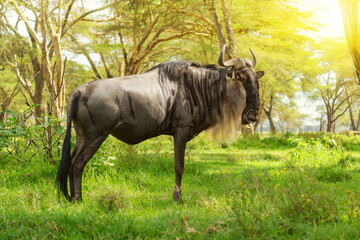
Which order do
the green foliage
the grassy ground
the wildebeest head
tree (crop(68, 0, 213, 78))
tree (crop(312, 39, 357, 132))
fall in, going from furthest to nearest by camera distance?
tree (crop(312, 39, 357, 132))
tree (crop(68, 0, 213, 78))
the green foliage
the wildebeest head
the grassy ground

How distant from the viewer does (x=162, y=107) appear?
163 inches

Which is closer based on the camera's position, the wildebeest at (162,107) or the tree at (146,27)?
the wildebeest at (162,107)

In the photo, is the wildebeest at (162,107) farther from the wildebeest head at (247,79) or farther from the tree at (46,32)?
the tree at (46,32)

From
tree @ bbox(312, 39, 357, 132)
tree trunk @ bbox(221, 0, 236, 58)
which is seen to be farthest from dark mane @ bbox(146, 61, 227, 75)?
tree @ bbox(312, 39, 357, 132)

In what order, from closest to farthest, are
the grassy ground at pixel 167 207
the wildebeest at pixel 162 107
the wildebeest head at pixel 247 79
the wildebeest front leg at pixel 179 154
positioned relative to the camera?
the grassy ground at pixel 167 207
the wildebeest at pixel 162 107
the wildebeest front leg at pixel 179 154
the wildebeest head at pixel 247 79

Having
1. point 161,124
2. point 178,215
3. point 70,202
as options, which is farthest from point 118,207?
point 161,124

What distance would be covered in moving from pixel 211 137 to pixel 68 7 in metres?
12.6

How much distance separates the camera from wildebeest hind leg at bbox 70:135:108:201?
12.6ft

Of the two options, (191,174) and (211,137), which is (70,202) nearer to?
(211,137)

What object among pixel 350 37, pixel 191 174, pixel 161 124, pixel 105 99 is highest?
pixel 350 37

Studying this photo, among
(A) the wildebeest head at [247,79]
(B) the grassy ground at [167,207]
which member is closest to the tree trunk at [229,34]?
(B) the grassy ground at [167,207]

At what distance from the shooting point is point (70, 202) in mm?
3924

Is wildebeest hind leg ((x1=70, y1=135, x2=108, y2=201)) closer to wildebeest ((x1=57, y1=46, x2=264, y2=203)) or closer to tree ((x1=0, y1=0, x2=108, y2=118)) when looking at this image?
wildebeest ((x1=57, y1=46, x2=264, y2=203))

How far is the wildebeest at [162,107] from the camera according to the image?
12.5 ft
